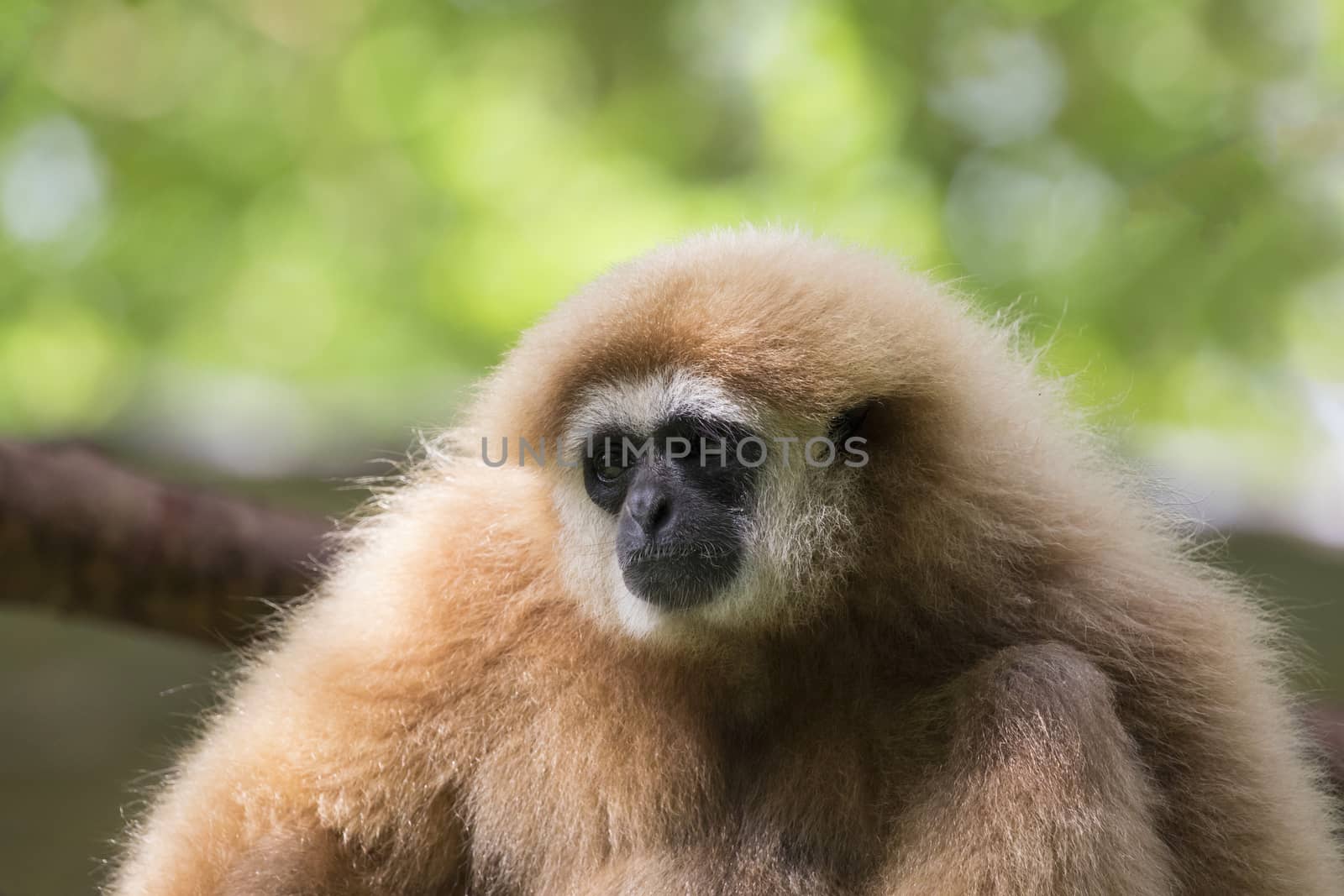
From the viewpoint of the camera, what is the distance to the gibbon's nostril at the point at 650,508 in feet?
11.1

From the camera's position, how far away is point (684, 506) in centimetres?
339

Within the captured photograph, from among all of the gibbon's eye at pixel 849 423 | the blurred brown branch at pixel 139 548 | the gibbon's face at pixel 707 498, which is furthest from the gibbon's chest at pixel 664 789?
the blurred brown branch at pixel 139 548

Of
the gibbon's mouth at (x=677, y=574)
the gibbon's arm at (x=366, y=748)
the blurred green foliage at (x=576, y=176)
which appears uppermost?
the blurred green foliage at (x=576, y=176)

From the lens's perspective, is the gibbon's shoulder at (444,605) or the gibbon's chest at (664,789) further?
the gibbon's shoulder at (444,605)

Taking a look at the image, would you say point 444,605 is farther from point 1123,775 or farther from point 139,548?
point 139,548

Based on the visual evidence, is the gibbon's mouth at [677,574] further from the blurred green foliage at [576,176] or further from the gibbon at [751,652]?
the blurred green foliage at [576,176]

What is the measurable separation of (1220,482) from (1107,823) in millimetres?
6193


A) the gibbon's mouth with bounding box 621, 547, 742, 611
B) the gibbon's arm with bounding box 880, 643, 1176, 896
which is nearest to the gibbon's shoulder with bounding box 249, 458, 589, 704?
the gibbon's mouth with bounding box 621, 547, 742, 611

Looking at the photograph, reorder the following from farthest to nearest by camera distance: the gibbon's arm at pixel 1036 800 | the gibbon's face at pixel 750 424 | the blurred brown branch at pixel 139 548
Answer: the blurred brown branch at pixel 139 548 < the gibbon's face at pixel 750 424 < the gibbon's arm at pixel 1036 800

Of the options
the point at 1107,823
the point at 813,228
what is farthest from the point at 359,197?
the point at 1107,823

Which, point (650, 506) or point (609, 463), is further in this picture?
point (609, 463)

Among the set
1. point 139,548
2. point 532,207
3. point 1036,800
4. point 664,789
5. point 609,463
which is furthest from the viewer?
point 532,207

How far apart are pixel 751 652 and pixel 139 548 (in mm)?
3219

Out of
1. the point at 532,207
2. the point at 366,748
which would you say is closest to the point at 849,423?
the point at 366,748
